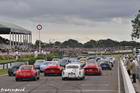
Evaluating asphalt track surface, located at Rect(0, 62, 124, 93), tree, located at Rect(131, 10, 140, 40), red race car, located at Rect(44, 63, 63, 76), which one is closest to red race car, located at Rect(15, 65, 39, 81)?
asphalt track surface, located at Rect(0, 62, 124, 93)

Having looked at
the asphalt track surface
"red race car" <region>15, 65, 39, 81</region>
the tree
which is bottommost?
the asphalt track surface

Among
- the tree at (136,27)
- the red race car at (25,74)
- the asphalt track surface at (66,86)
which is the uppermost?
the tree at (136,27)

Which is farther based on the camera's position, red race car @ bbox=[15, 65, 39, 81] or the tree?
the tree

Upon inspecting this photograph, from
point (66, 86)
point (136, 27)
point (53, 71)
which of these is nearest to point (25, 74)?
point (66, 86)

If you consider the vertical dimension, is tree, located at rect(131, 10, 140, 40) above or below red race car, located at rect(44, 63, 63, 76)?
above

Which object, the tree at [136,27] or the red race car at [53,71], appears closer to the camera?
the red race car at [53,71]

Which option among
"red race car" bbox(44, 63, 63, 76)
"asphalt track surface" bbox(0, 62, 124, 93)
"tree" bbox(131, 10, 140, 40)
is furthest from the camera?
"tree" bbox(131, 10, 140, 40)

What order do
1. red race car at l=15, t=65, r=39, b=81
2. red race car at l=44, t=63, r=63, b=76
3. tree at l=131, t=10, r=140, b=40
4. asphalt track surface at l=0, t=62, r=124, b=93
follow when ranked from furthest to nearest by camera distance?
tree at l=131, t=10, r=140, b=40, red race car at l=44, t=63, r=63, b=76, red race car at l=15, t=65, r=39, b=81, asphalt track surface at l=0, t=62, r=124, b=93

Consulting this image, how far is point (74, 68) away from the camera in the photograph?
3950 centimetres

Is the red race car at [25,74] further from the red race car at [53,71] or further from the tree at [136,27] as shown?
the tree at [136,27]

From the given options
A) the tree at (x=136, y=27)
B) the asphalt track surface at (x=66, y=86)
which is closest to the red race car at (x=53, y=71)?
the asphalt track surface at (x=66, y=86)

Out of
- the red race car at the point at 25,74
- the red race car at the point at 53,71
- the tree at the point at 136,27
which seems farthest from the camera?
the tree at the point at 136,27

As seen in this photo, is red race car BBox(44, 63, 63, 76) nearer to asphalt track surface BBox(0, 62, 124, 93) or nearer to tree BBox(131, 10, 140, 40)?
asphalt track surface BBox(0, 62, 124, 93)

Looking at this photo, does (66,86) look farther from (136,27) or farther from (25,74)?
(136,27)
